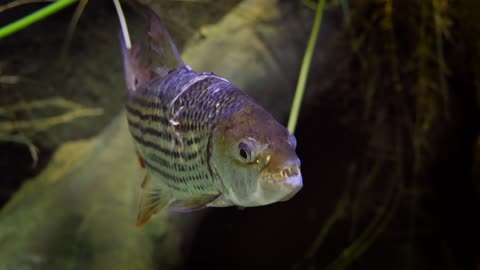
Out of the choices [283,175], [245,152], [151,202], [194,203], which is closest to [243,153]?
[245,152]

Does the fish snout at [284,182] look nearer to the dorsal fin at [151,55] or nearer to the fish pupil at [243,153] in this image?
the fish pupil at [243,153]

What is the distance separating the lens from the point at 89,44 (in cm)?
221

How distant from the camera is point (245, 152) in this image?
104 cm

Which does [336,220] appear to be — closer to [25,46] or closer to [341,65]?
[341,65]

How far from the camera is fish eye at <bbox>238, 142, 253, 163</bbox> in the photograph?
3.37 ft

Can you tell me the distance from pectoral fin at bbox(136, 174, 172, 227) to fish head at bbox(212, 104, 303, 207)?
0.29 m

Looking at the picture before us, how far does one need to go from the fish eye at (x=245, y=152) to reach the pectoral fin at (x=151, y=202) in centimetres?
38

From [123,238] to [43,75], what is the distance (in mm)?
848

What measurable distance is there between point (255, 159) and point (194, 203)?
0.83 feet

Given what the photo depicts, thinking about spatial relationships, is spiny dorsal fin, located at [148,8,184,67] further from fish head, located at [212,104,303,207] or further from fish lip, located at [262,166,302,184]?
fish lip, located at [262,166,302,184]

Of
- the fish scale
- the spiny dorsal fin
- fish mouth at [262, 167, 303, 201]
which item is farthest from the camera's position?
the spiny dorsal fin

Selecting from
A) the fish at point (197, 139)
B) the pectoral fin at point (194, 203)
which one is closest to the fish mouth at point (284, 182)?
the fish at point (197, 139)

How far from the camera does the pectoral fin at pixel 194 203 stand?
1.15 m

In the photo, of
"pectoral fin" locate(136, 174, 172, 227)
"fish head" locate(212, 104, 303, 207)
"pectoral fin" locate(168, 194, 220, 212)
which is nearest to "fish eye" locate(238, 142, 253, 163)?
"fish head" locate(212, 104, 303, 207)
